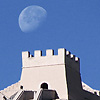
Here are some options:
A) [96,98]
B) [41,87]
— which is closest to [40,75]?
[41,87]

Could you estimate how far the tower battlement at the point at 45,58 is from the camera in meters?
46.8

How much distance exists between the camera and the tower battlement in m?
46.8

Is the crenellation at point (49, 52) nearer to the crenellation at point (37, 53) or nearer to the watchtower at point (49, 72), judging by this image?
the watchtower at point (49, 72)

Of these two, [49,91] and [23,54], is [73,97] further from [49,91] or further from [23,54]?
→ [23,54]

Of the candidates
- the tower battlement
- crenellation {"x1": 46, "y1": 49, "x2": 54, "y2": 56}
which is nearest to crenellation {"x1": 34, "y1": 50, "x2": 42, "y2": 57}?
the tower battlement

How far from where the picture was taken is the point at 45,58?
47281 mm

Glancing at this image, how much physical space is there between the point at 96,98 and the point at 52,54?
8759 millimetres

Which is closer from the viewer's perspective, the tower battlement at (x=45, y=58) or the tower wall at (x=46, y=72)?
the tower wall at (x=46, y=72)

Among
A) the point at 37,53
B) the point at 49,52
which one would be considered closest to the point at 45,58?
the point at 49,52

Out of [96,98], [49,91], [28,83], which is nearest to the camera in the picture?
[49,91]

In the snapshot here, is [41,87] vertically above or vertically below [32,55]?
below

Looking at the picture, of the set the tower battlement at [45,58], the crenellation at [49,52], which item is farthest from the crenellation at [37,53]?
the crenellation at [49,52]

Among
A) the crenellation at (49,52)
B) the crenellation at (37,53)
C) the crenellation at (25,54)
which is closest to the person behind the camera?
the crenellation at (49,52)

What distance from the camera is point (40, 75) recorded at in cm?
4691
